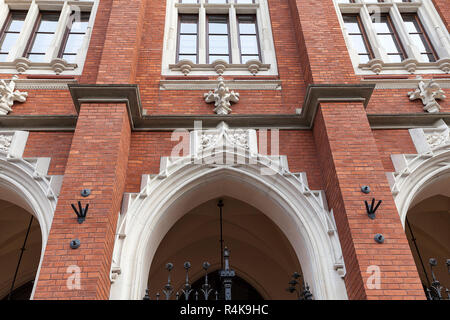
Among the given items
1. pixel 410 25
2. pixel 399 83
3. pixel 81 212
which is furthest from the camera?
pixel 410 25

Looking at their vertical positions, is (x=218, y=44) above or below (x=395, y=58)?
above

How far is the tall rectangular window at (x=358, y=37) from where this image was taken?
8.79 meters

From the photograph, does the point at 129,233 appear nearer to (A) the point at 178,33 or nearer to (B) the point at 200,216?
(B) the point at 200,216

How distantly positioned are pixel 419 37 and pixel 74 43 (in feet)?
24.2

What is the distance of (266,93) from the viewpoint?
764 cm

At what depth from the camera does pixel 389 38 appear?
30.3 feet

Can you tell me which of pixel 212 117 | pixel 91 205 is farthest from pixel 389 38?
pixel 91 205

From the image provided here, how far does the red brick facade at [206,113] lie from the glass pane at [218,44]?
3.46 ft

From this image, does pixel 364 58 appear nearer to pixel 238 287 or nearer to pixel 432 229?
pixel 432 229

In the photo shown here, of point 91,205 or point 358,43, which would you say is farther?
point 358,43

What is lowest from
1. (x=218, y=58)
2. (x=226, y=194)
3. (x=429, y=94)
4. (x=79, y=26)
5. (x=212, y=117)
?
(x=226, y=194)

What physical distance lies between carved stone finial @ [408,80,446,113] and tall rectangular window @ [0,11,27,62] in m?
7.81

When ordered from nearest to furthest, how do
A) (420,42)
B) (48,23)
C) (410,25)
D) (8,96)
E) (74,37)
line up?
(8,96) < (74,37) < (420,42) < (48,23) < (410,25)

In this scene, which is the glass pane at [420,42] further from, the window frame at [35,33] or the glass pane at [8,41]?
the glass pane at [8,41]
